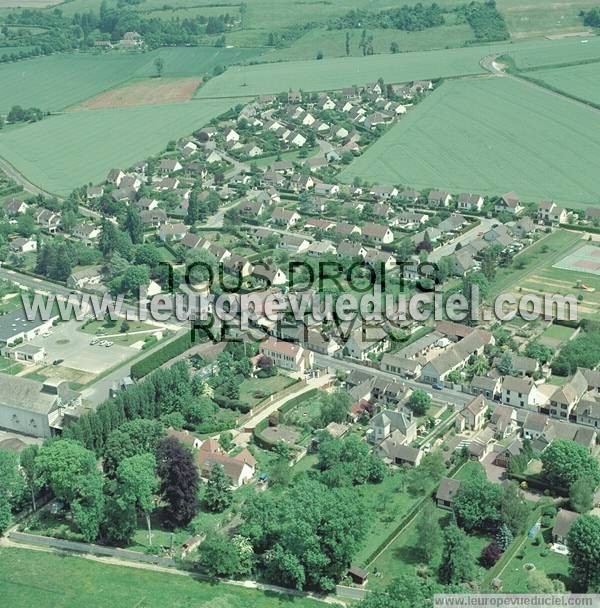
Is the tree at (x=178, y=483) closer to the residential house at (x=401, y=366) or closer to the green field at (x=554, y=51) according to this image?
the residential house at (x=401, y=366)

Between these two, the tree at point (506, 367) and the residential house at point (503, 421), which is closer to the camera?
the residential house at point (503, 421)

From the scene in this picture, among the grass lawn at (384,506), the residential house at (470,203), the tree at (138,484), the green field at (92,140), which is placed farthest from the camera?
the green field at (92,140)

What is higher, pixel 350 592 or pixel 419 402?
pixel 419 402

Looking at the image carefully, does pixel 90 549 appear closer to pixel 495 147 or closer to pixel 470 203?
pixel 470 203

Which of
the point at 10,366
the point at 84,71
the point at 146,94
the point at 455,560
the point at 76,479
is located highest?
the point at 84,71

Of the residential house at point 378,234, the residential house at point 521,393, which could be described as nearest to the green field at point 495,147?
the residential house at point 378,234

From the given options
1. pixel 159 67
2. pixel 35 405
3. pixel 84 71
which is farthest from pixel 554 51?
pixel 35 405

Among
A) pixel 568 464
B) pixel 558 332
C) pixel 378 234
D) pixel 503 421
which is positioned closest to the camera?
pixel 568 464
